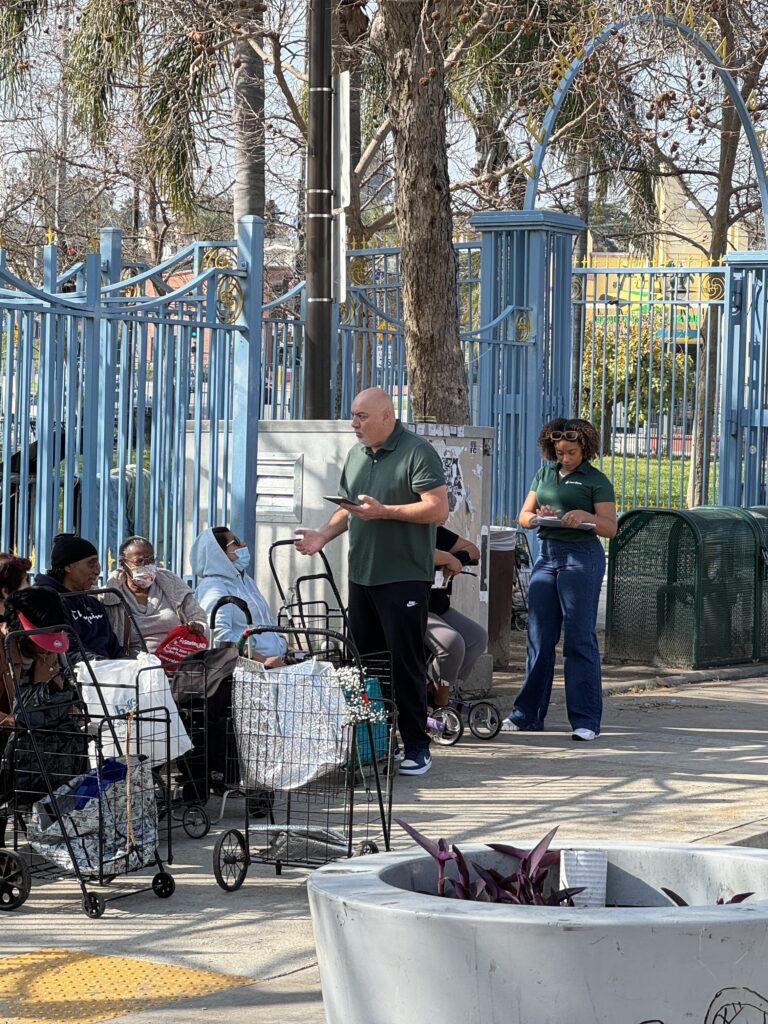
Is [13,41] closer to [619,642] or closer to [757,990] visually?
[619,642]

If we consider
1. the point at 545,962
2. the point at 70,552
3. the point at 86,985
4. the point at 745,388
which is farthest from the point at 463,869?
the point at 745,388

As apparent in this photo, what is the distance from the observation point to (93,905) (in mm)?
5668

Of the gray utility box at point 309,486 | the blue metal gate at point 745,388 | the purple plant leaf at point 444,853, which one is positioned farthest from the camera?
the blue metal gate at point 745,388

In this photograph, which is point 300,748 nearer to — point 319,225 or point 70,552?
point 70,552

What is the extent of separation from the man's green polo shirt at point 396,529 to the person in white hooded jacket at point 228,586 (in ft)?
2.08

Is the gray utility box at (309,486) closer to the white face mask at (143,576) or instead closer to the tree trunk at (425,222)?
the white face mask at (143,576)

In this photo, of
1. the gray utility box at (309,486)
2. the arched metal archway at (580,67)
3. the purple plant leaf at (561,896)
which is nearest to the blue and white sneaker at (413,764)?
the gray utility box at (309,486)

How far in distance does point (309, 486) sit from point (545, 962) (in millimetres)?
6387

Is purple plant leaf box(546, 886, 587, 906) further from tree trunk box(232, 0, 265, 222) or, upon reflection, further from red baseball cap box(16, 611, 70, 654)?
tree trunk box(232, 0, 265, 222)

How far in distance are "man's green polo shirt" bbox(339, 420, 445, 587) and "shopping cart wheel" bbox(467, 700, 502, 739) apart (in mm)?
1438

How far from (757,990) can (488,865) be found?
825 mm

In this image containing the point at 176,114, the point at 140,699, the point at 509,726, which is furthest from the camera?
the point at 176,114

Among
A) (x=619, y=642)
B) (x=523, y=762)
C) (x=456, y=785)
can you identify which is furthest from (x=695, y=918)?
(x=619, y=642)

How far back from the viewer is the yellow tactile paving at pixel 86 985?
4688mm
